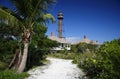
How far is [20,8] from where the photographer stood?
1440 centimetres

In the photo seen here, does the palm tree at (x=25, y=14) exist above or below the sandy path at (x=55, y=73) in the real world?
above

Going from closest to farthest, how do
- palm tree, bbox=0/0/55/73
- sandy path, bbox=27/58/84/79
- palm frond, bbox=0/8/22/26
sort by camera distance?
palm frond, bbox=0/8/22/26 < sandy path, bbox=27/58/84/79 < palm tree, bbox=0/0/55/73

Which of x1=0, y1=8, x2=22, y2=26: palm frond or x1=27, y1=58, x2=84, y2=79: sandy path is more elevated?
x1=0, y1=8, x2=22, y2=26: palm frond

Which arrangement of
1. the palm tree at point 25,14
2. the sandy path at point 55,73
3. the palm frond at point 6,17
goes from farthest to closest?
the palm tree at point 25,14
the sandy path at point 55,73
the palm frond at point 6,17

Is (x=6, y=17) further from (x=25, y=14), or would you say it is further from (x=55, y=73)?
(x=55, y=73)

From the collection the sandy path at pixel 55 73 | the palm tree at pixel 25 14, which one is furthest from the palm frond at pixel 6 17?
the sandy path at pixel 55 73

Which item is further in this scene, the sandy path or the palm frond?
the sandy path

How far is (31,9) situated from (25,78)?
16.3 ft

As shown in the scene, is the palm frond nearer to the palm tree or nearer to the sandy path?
the palm tree

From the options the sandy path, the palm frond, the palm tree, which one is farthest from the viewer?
the palm tree

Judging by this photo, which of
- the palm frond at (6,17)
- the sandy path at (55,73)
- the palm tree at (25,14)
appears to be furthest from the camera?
the palm tree at (25,14)

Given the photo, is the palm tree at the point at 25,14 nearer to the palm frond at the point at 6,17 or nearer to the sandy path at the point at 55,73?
the palm frond at the point at 6,17

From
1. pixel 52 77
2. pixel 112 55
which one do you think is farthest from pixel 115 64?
pixel 52 77

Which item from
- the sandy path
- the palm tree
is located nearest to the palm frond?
the palm tree
